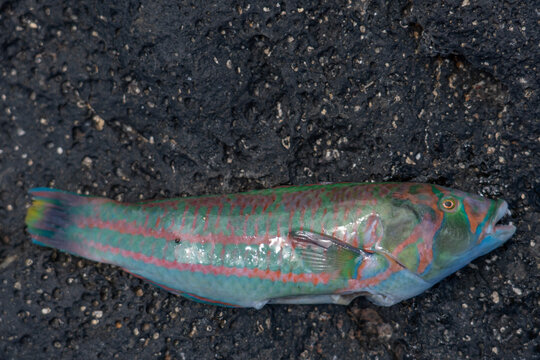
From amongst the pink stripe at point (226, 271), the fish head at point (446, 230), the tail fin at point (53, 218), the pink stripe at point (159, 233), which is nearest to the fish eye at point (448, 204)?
the fish head at point (446, 230)

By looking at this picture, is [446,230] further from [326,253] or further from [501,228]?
[326,253]

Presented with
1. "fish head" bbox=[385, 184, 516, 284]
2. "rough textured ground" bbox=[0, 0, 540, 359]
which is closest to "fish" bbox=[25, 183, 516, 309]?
"fish head" bbox=[385, 184, 516, 284]

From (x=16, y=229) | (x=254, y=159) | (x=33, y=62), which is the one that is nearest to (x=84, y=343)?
(x=16, y=229)

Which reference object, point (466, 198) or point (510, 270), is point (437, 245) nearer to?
point (466, 198)

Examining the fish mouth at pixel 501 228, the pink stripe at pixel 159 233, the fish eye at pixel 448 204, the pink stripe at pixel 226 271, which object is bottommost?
the pink stripe at pixel 226 271

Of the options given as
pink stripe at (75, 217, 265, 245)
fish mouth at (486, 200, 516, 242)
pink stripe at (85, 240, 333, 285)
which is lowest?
pink stripe at (85, 240, 333, 285)

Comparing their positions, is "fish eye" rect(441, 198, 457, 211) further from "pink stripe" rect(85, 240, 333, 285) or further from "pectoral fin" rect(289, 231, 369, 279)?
"pink stripe" rect(85, 240, 333, 285)

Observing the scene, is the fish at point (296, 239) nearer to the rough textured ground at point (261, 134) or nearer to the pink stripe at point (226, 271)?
the pink stripe at point (226, 271)
